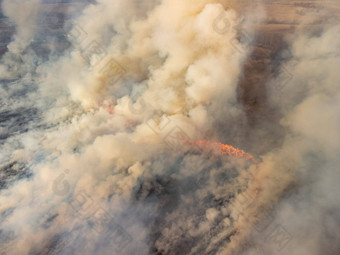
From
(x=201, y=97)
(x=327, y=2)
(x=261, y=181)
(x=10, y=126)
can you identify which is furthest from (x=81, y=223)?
(x=327, y=2)

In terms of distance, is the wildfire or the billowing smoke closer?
the billowing smoke

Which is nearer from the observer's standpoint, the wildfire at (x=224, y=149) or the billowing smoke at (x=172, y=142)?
the billowing smoke at (x=172, y=142)

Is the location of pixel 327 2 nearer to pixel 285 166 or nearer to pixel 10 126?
pixel 285 166

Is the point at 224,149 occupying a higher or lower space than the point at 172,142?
lower
